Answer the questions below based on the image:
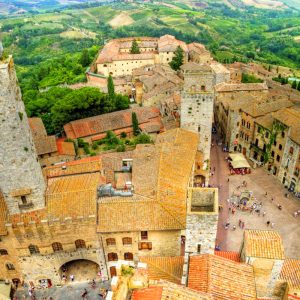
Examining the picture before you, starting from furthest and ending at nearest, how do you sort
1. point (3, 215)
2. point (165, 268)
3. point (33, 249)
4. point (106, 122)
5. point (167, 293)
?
point (106, 122) → point (33, 249) → point (3, 215) → point (165, 268) → point (167, 293)

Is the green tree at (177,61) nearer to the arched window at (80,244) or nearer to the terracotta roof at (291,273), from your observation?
the arched window at (80,244)

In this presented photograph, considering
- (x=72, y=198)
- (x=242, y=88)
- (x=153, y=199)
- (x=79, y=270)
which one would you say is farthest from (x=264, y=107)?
(x=79, y=270)

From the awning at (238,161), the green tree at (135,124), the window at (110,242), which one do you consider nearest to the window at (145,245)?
the window at (110,242)

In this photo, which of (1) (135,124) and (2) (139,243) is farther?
(1) (135,124)

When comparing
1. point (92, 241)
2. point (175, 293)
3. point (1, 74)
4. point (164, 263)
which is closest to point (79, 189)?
point (92, 241)

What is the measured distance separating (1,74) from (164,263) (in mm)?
Result: 22199

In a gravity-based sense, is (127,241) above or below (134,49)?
below

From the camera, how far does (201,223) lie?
25547 millimetres

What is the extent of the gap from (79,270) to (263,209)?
90.8 ft

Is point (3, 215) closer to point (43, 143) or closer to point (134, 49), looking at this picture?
point (43, 143)

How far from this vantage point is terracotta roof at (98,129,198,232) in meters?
34.3

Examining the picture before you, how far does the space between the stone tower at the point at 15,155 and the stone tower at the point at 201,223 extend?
16.3 m

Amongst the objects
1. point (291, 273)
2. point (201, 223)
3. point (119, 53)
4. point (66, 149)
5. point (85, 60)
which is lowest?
point (66, 149)

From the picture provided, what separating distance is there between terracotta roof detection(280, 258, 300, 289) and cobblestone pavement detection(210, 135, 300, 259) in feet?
33.0
